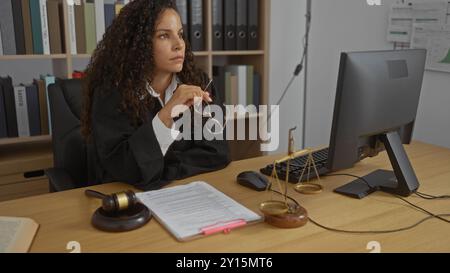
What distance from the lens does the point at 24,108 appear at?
6.89 ft

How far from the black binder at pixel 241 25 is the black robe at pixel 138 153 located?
45.6 inches

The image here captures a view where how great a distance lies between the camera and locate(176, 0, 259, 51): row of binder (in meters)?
2.35

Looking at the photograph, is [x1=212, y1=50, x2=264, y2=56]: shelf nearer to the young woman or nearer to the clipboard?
the young woman

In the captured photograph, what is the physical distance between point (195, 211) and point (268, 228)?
19 cm

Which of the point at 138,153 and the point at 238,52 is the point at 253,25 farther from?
the point at 138,153

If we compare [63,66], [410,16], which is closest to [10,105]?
[63,66]

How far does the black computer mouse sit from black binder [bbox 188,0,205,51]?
1267 mm

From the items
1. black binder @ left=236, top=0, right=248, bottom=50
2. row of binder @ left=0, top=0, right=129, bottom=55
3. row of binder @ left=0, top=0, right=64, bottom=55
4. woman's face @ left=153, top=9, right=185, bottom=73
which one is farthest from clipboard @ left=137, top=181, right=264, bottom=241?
black binder @ left=236, top=0, right=248, bottom=50

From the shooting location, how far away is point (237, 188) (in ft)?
4.16

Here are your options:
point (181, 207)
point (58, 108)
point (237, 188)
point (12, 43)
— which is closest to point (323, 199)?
point (237, 188)

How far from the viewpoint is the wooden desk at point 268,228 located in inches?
36.2

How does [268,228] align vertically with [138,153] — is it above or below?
below

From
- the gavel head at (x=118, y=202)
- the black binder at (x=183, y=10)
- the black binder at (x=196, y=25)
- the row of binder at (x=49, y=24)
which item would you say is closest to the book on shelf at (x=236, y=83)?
the black binder at (x=196, y=25)
